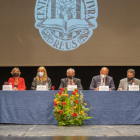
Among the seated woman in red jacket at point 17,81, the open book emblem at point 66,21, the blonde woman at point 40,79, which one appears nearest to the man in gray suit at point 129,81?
the blonde woman at point 40,79

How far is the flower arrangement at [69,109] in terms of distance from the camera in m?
3.45

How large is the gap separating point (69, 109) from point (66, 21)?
8.57 ft

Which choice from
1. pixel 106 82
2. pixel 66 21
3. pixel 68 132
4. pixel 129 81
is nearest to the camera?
pixel 68 132

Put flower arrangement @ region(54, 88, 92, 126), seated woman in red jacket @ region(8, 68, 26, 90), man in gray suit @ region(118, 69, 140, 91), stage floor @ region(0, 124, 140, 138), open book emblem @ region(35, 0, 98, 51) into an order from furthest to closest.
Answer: open book emblem @ region(35, 0, 98, 51), seated woman in red jacket @ region(8, 68, 26, 90), man in gray suit @ region(118, 69, 140, 91), flower arrangement @ region(54, 88, 92, 126), stage floor @ region(0, 124, 140, 138)

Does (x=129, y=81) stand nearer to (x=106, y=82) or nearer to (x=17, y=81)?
(x=106, y=82)

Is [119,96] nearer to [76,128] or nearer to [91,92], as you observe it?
[91,92]

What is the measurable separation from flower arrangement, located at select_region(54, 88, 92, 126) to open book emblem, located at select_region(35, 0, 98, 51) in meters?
2.17

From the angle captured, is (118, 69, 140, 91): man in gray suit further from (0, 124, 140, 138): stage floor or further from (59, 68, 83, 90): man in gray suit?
(0, 124, 140, 138): stage floor

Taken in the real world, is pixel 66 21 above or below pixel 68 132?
above

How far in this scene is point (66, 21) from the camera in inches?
210

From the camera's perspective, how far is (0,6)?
18.1ft

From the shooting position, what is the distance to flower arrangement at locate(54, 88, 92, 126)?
11.3 feet

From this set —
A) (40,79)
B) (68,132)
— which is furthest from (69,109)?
(40,79)

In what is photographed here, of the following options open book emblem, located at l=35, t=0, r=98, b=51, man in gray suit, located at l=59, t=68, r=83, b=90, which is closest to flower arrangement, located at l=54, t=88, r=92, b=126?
man in gray suit, located at l=59, t=68, r=83, b=90
